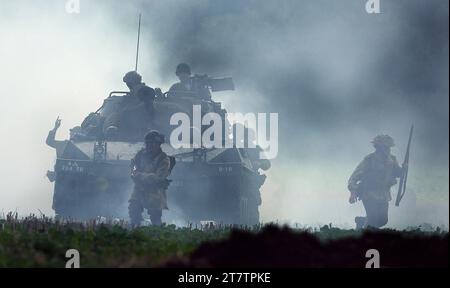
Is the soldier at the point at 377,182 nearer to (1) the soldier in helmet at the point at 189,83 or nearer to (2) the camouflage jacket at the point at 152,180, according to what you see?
(2) the camouflage jacket at the point at 152,180

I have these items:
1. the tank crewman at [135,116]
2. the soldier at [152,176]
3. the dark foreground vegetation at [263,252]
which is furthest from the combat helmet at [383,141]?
the dark foreground vegetation at [263,252]

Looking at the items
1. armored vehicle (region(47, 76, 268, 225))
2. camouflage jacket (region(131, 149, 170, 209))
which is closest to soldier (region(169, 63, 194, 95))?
armored vehicle (region(47, 76, 268, 225))

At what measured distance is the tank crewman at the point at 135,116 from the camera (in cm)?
2838

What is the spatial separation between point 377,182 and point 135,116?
11670mm

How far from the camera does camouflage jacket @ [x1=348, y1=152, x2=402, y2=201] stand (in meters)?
20.0

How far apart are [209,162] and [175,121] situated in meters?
3.73

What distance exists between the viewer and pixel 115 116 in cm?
2912

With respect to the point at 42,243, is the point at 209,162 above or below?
above

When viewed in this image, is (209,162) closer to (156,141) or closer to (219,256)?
(156,141)

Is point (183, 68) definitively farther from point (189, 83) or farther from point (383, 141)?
point (383, 141)
